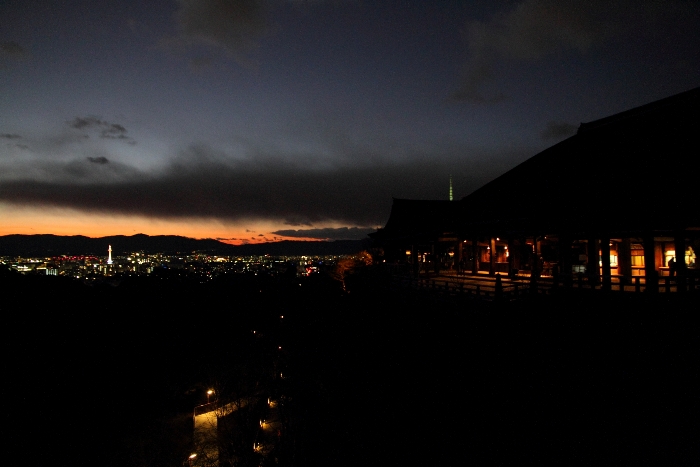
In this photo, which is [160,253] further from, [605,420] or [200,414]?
[605,420]

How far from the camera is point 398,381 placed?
1290cm

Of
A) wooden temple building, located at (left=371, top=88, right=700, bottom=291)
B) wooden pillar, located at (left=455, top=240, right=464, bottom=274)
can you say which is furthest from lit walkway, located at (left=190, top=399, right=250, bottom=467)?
wooden pillar, located at (left=455, top=240, right=464, bottom=274)

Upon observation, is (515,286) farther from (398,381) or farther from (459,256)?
(459,256)

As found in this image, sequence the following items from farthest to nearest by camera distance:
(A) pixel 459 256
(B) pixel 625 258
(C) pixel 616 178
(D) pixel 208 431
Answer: (A) pixel 459 256 → (D) pixel 208 431 → (B) pixel 625 258 → (C) pixel 616 178

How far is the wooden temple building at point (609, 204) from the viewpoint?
1245cm

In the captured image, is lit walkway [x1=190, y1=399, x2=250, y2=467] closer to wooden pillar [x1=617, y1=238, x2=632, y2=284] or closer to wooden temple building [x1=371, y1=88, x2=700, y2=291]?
wooden temple building [x1=371, y1=88, x2=700, y2=291]

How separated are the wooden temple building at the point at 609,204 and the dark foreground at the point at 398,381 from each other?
2.11 meters

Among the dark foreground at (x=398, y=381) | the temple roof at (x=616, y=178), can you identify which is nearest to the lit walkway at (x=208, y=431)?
the dark foreground at (x=398, y=381)

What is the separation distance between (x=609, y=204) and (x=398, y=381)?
9648mm

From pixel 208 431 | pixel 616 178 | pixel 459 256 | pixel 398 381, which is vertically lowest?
pixel 208 431

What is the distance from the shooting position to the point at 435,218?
94.2 feet

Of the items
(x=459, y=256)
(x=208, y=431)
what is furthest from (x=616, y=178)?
(x=208, y=431)

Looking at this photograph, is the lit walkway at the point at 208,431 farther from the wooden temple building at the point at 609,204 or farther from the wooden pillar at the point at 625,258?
the wooden pillar at the point at 625,258

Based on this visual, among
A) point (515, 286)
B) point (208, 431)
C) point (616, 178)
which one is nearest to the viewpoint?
point (515, 286)
